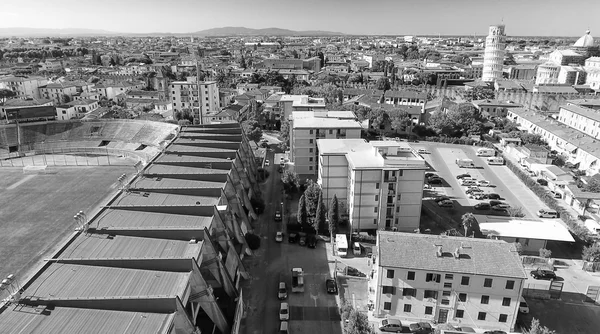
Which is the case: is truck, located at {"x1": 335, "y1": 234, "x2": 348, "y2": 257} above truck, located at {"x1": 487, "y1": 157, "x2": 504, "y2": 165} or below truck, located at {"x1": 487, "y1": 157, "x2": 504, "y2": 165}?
below

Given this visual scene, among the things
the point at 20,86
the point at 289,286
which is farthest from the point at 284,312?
the point at 20,86

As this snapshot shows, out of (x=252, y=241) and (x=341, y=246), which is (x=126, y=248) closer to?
(x=252, y=241)

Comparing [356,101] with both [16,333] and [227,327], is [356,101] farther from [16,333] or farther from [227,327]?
[16,333]

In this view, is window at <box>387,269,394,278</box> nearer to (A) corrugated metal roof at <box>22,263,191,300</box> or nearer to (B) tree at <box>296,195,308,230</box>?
(A) corrugated metal roof at <box>22,263,191,300</box>

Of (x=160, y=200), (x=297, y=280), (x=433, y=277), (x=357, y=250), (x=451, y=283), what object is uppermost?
(x=160, y=200)

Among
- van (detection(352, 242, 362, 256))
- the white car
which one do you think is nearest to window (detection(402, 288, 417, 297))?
the white car
